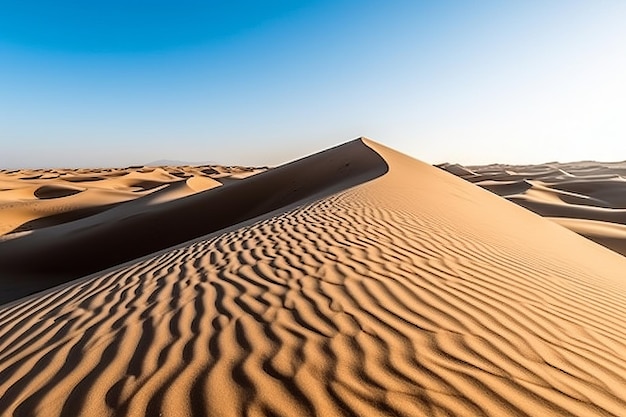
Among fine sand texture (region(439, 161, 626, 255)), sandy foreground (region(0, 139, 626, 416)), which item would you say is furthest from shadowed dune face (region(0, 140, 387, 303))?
fine sand texture (region(439, 161, 626, 255))

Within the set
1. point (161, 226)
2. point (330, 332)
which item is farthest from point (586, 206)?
point (330, 332)

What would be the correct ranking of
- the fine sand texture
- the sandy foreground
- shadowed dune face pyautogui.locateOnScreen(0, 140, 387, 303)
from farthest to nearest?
the fine sand texture → shadowed dune face pyautogui.locateOnScreen(0, 140, 387, 303) → the sandy foreground

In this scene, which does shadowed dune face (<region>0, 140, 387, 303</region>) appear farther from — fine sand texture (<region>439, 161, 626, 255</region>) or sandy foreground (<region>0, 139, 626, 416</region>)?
fine sand texture (<region>439, 161, 626, 255</region>)

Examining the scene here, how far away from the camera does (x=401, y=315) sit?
2637 mm

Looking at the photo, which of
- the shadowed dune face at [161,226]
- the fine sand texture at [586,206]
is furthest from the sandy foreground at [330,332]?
the fine sand texture at [586,206]

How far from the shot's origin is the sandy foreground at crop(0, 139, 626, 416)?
1858 millimetres

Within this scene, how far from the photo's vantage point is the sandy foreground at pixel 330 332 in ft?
6.10

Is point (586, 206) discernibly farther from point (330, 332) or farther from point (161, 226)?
point (330, 332)

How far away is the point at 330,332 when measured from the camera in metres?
2.41

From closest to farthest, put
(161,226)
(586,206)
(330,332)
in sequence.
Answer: (330,332) → (161,226) → (586,206)

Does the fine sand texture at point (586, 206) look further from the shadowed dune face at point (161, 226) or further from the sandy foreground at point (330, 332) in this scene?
the sandy foreground at point (330, 332)

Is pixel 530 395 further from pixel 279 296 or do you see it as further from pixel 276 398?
pixel 279 296

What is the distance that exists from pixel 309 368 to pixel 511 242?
4871mm

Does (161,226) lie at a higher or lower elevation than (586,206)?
higher
